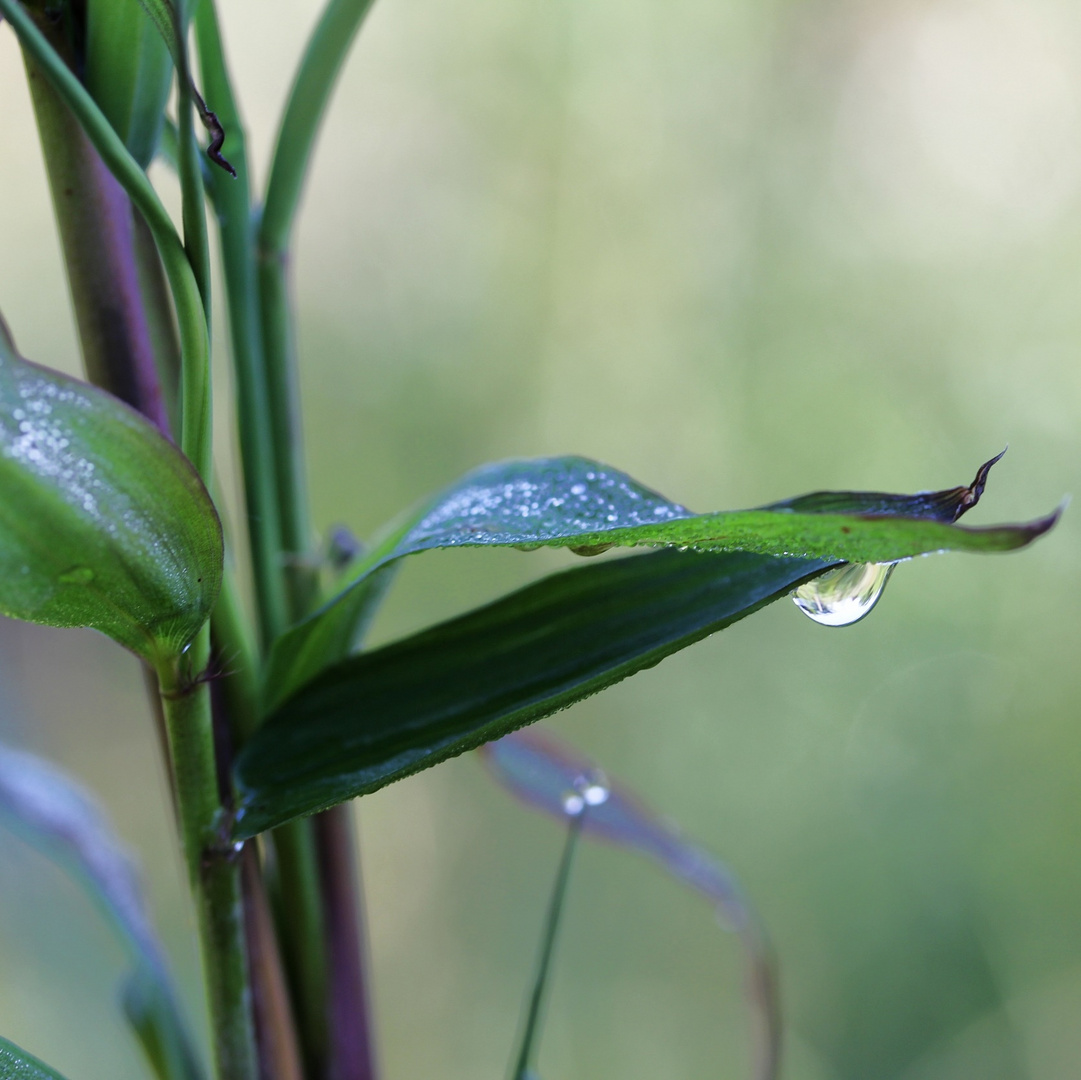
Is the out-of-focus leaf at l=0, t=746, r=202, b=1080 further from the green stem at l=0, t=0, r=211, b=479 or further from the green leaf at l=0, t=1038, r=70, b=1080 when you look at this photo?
the green stem at l=0, t=0, r=211, b=479

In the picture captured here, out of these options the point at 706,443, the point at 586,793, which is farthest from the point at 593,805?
the point at 706,443

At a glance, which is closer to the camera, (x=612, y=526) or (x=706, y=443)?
(x=612, y=526)

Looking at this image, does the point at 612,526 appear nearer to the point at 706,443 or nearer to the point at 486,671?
the point at 486,671

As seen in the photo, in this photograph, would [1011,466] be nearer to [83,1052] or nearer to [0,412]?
[0,412]

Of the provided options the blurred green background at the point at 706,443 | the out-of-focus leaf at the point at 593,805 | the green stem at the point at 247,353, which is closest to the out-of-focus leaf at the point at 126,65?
the green stem at the point at 247,353

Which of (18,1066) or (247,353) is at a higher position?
(247,353)

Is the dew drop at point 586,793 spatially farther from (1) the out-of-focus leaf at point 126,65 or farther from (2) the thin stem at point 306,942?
(1) the out-of-focus leaf at point 126,65

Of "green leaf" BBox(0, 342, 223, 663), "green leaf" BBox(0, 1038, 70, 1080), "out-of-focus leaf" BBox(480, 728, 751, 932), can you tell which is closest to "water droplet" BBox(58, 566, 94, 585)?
"green leaf" BBox(0, 342, 223, 663)
